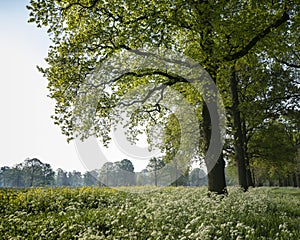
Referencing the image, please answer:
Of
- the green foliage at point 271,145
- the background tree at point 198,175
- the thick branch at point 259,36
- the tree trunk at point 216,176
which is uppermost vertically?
the thick branch at point 259,36

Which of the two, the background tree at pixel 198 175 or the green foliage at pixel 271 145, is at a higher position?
the green foliage at pixel 271 145

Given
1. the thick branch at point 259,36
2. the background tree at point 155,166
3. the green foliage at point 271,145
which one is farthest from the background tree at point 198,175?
the thick branch at point 259,36

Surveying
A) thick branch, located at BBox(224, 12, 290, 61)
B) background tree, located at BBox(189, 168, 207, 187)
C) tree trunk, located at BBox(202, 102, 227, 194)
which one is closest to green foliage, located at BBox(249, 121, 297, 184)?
background tree, located at BBox(189, 168, 207, 187)

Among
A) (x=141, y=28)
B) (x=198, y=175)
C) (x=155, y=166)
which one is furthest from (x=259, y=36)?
(x=198, y=175)

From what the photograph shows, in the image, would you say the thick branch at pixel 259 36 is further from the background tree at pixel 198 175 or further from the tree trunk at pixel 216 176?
the background tree at pixel 198 175

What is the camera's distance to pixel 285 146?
30.2m

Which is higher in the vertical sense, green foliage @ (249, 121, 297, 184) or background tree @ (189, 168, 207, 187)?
green foliage @ (249, 121, 297, 184)

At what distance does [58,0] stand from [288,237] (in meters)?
11.6

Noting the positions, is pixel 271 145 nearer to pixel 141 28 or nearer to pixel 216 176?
pixel 216 176

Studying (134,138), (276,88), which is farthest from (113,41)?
(276,88)

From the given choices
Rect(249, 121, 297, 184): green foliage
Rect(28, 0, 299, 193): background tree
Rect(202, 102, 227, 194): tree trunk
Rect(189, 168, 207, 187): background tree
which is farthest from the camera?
Rect(189, 168, 207, 187): background tree

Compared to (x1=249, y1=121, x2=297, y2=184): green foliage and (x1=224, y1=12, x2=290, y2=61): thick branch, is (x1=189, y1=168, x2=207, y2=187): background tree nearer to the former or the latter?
(x1=249, y1=121, x2=297, y2=184): green foliage

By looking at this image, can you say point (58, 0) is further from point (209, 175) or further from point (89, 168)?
point (209, 175)

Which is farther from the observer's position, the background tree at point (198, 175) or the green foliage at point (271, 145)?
the background tree at point (198, 175)
